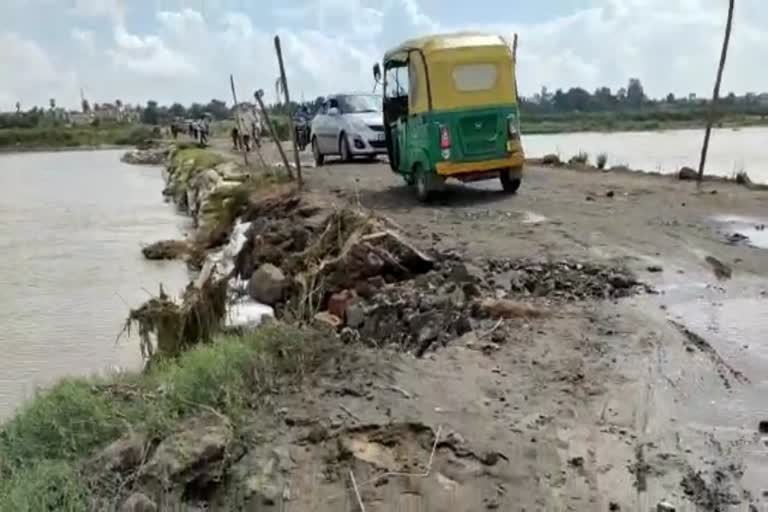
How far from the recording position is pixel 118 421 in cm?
595

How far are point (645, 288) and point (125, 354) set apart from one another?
6304 mm

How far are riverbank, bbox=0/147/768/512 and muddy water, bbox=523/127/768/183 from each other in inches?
505

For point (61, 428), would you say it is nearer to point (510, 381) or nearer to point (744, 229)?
point (510, 381)

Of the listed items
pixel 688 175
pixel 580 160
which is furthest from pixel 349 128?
pixel 688 175

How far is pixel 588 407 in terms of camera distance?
5.67 m

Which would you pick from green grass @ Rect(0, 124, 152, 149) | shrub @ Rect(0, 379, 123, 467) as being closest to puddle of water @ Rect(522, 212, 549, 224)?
shrub @ Rect(0, 379, 123, 467)

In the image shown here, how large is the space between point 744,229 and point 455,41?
5046 millimetres

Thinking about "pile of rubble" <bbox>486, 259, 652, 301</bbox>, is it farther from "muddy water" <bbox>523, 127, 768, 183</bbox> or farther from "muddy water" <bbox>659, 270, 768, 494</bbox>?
"muddy water" <bbox>523, 127, 768, 183</bbox>

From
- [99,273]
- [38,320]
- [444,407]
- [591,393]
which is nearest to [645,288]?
[591,393]

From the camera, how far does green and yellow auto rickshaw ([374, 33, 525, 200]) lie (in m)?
13.8

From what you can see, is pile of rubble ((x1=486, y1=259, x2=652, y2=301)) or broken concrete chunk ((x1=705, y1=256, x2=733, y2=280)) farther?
broken concrete chunk ((x1=705, y1=256, x2=733, y2=280))

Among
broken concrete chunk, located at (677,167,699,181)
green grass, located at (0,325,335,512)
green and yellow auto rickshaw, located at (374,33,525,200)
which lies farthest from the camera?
broken concrete chunk, located at (677,167,699,181)

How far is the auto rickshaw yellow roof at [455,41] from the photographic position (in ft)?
45.6

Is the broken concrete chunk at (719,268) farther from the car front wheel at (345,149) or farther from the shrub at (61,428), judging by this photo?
the car front wheel at (345,149)
